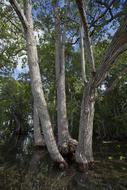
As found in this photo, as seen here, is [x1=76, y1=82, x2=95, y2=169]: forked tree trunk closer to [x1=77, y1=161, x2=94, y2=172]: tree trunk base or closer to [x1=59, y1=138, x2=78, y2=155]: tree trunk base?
[x1=77, y1=161, x2=94, y2=172]: tree trunk base

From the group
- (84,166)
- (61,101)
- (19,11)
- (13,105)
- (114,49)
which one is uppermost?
(19,11)

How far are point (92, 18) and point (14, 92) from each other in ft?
61.3

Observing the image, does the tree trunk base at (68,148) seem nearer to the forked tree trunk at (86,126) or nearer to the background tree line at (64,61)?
the background tree line at (64,61)

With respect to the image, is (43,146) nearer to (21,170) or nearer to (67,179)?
(21,170)

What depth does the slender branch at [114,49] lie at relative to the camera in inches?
235

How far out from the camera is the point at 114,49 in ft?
20.6

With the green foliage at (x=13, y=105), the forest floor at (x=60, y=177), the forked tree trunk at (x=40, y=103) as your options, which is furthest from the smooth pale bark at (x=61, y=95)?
the green foliage at (x=13, y=105)

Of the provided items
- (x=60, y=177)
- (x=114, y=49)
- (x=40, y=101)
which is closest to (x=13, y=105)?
(x=40, y=101)

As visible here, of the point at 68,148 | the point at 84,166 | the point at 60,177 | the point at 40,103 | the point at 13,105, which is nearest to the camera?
the point at 60,177

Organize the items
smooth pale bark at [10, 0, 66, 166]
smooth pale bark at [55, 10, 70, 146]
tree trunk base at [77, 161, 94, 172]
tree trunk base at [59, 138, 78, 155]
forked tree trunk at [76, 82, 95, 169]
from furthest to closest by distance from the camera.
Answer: smooth pale bark at [55, 10, 70, 146], tree trunk base at [59, 138, 78, 155], smooth pale bark at [10, 0, 66, 166], tree trunk base at [77, 161, 94, 172], forked tree trunk at [76, 82, 95, 169]

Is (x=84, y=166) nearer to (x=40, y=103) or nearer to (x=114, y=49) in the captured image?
(x=40, y=103)

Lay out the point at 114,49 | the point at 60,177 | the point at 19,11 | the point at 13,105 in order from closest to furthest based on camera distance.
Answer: the point at 114,49 → the point at 60,177 → the point at 19,11 → the point at 13,105

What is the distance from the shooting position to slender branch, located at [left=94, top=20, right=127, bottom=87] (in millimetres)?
5978

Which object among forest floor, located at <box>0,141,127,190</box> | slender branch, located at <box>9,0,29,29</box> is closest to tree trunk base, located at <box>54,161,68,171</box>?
forest floor, located at <box>0,141,127,190</box>
